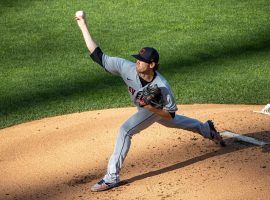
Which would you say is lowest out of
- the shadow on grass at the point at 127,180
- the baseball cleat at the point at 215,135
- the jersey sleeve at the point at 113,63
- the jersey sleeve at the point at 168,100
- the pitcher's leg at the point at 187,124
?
the shadow on grass at the point at 127,180

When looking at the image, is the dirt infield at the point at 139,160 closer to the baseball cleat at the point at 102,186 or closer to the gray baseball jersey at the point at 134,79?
the baseball cleat at the point at 102,186

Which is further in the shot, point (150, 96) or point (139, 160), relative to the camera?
point (139, 160)

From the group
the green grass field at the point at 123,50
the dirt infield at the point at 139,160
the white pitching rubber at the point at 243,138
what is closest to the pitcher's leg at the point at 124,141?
the dirt infield at the point at 139,160

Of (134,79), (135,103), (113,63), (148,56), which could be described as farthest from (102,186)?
(148,56)

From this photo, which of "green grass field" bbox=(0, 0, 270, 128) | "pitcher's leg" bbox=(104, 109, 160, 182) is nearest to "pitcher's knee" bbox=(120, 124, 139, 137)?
"pitcher's leg" bbox=(104, 109, 160, 182)

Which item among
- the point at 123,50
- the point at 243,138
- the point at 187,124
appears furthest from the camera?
the point at 123,50

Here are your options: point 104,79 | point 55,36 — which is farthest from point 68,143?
point 55,36

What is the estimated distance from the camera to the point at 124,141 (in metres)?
7.06

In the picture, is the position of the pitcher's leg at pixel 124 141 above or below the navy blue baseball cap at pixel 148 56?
below

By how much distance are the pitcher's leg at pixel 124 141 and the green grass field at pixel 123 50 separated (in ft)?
10.5

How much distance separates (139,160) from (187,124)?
73 centimetres

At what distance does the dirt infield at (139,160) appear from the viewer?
22.9ft

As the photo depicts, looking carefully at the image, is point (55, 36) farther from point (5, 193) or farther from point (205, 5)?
point (5, 193)

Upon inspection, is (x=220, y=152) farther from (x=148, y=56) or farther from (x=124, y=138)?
(x=148, y=56)
